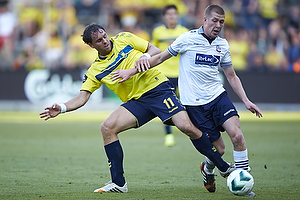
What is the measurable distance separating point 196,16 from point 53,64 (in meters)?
6.13

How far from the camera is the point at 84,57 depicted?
22.0 meters

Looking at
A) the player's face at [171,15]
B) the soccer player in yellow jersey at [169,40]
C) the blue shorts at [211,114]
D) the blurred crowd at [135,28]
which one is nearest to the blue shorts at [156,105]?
the blue shorts at [211,114]

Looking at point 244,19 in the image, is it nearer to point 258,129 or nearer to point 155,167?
point 258,129

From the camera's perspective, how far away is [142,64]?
6363mm

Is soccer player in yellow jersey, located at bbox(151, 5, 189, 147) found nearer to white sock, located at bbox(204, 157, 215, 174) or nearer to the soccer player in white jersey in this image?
white sock, located at bbox(204, 157, 215, 174)

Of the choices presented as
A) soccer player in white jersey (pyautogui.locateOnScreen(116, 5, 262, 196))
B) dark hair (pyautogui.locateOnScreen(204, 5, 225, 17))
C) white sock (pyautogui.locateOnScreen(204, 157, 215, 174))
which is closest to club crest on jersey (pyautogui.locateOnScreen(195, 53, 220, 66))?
soccer player in white jersey (pyautogui.locateOnScreen(116, 5, 262, 196))

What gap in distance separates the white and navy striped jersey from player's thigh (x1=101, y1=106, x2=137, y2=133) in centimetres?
76

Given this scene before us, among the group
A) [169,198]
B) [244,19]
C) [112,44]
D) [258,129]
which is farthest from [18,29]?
[169,198]

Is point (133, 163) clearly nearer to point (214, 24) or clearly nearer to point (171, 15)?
point (214, 24)

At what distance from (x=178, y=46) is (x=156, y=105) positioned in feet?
2.64

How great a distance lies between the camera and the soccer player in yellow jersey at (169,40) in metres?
11.8

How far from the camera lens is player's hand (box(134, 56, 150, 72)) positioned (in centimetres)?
636

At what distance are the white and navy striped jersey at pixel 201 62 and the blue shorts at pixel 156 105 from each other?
0.23m

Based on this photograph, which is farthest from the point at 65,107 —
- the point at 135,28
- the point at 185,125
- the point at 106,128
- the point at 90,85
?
the point at 135,28
